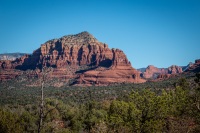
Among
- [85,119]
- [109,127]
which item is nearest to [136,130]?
[109,127]

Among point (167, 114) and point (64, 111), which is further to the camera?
point (64, 111)

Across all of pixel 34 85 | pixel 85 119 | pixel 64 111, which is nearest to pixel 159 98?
pixel 85 119

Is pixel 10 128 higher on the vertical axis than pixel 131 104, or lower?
lower

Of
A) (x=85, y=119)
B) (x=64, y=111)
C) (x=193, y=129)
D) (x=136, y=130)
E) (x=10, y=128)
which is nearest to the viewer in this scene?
(x=193, y=129)

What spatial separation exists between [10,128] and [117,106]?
68.9 feet

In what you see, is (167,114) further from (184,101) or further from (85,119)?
(85,119)

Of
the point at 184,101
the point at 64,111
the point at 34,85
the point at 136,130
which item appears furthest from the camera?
the point at 34,85

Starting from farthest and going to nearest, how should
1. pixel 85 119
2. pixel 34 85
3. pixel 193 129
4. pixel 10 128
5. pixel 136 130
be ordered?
pixel 34 85
pixel 85 119
pixel 10 128
pixel 136 130
pixel 193 129

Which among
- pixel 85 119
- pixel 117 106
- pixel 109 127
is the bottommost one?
pixel 85 119

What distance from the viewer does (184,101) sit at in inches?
1513

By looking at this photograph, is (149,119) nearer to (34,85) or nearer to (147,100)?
(147,100)

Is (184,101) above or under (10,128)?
above

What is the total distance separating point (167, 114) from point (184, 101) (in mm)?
4475

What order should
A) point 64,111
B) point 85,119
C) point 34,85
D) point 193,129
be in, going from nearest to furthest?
point 193,129 < point 85,119 < point 64,111 < point 34,85
